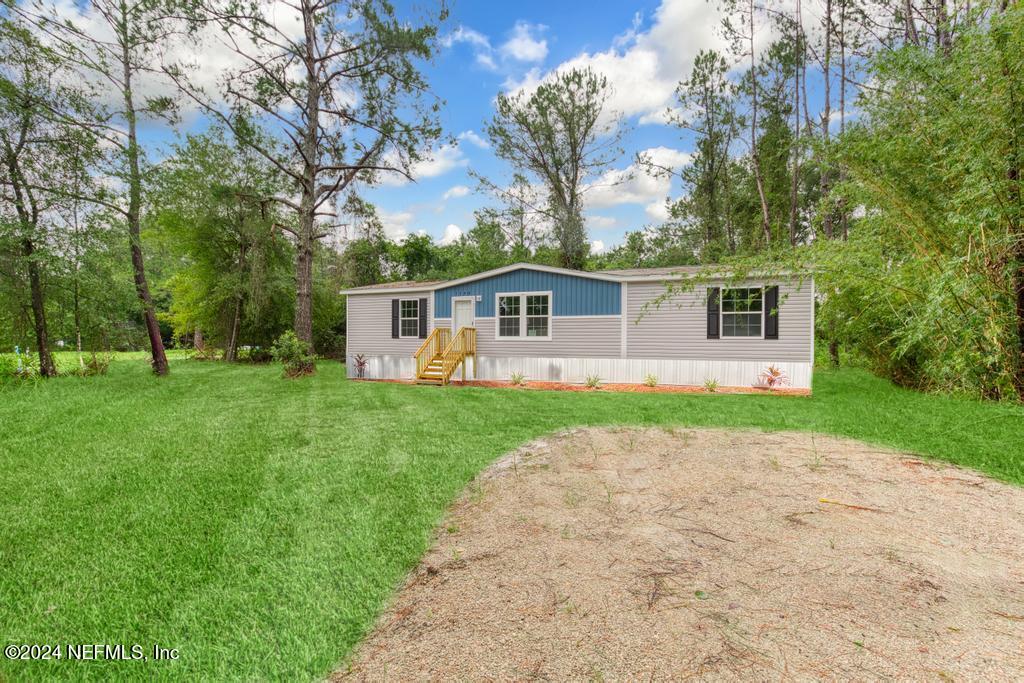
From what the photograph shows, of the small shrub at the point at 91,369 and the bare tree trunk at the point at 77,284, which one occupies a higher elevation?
the bare tree trunk at the point at 77,284

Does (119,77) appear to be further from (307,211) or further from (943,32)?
(943,32)

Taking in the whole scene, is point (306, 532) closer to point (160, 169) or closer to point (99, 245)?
point (99, 245)

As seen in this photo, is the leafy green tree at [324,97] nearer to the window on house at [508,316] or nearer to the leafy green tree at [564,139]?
the window on house at [508,316]

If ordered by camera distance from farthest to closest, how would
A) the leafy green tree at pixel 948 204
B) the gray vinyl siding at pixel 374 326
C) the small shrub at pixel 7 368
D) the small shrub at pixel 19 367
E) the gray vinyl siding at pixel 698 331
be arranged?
the gray vinyl siding at pixel 374 326
the gray vinyl siding at pixel 698 331
the small shrub at pixel 19 367
the small shrub at pixel 7 368
the leafy green tree at pixel 948 204

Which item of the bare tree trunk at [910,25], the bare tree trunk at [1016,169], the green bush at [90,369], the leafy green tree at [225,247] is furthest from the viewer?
the leafy green tree at [225,247]

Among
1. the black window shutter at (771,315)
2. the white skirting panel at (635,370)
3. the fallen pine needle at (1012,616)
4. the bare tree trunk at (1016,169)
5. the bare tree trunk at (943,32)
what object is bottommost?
the fallen pine needle at (1012,616)

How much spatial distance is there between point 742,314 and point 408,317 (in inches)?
339

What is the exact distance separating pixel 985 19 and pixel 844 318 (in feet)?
15.9

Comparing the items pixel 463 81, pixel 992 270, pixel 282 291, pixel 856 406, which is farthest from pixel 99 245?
pixel 992 270

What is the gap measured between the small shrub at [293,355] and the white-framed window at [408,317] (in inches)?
103

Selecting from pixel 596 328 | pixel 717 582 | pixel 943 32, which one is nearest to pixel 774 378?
pixel 596 328

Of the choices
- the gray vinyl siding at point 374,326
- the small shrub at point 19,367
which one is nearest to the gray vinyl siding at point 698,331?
the gray vinyl siding at point 374,326

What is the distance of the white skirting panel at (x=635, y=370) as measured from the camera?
9.33 meters

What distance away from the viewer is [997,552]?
2043 millimetres
